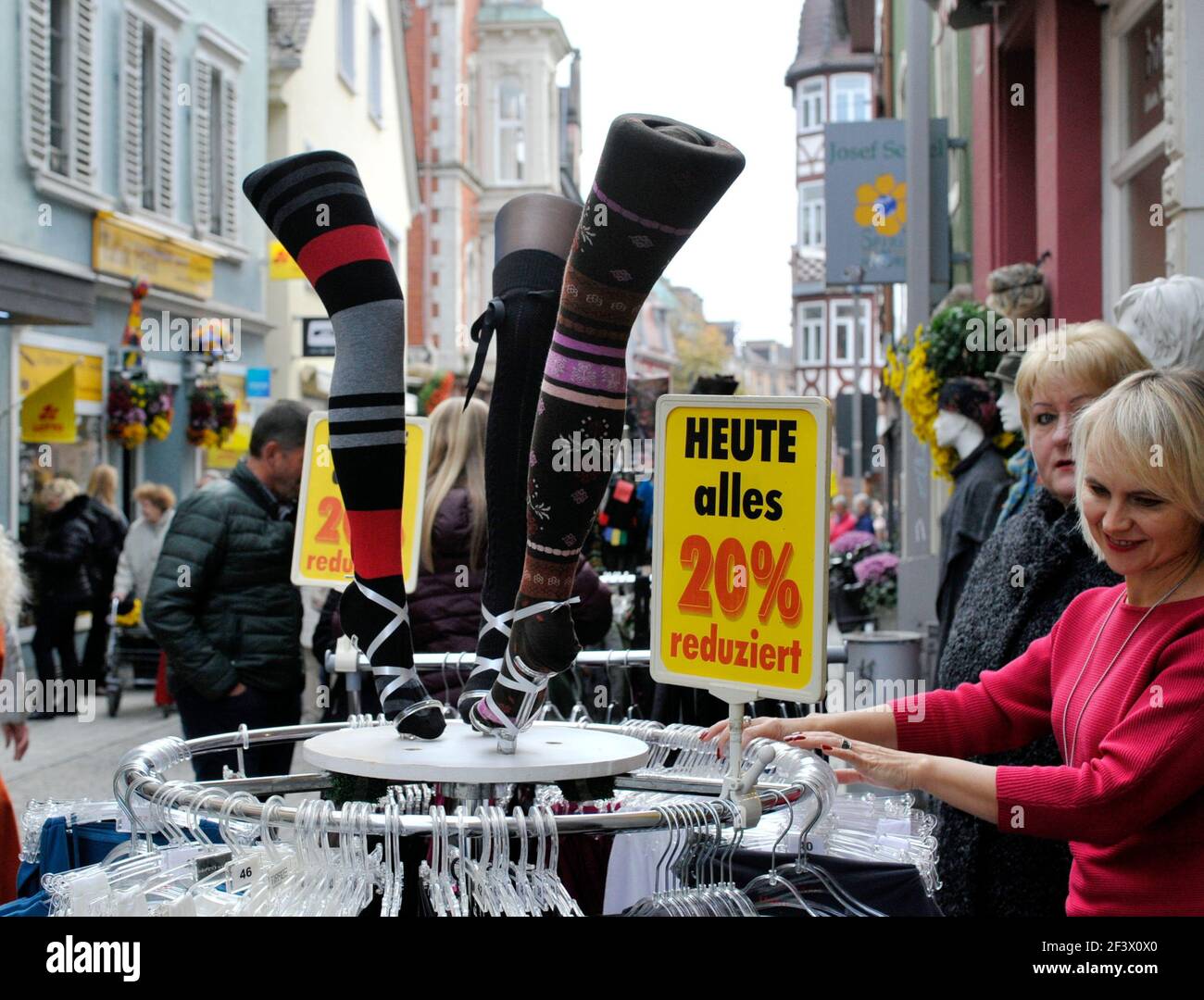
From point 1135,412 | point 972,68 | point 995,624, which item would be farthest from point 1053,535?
point 972,68

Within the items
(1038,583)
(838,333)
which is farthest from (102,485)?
(838,333)

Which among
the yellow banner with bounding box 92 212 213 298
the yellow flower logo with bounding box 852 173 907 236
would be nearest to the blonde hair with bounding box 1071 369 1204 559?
the yellow flower logo with bounding box 852 173 907 236

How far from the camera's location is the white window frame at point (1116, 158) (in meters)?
5.80

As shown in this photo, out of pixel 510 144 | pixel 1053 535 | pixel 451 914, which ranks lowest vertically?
pixel 451 914

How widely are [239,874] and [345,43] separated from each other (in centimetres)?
1965

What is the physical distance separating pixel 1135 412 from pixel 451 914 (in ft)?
3.44

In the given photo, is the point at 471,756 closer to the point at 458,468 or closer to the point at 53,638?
the point at 458,468

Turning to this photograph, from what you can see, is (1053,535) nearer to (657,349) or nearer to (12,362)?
(12,362)

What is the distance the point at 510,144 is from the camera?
119 feet

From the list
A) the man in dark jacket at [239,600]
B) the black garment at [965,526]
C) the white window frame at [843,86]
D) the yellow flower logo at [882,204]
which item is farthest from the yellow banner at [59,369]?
the white window frame at [843,86]

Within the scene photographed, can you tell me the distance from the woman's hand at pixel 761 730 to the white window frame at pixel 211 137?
540 inches

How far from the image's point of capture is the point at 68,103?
11844mm

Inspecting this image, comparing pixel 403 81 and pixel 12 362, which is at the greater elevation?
pixel 403 81

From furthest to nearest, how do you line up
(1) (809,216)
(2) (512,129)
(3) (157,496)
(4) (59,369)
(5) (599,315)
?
(1) (809,216), (2) (512,129), (4) (59,369), (3) (157,496), (5) (599,315)
